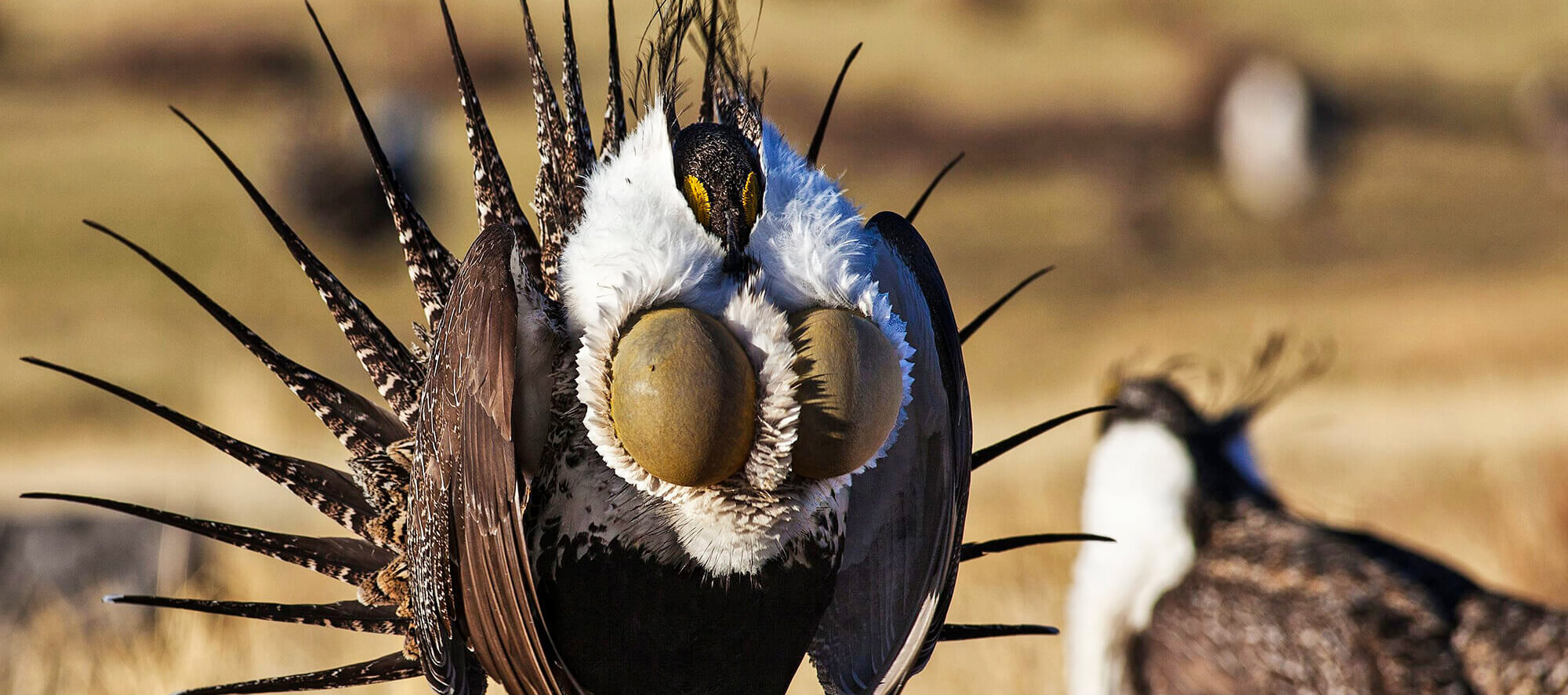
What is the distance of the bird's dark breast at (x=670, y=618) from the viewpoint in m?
2.00

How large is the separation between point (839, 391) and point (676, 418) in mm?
194

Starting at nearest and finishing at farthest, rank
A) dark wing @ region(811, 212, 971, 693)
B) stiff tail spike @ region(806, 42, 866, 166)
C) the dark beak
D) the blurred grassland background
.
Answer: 1. the dark beak
2. dark wing @ region(811, 212, 971, 693)
3. stiff tail spike @ region(806, 42, 866, 166)
4. the blurred grassland background

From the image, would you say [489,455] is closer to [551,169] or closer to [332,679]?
[551,169]

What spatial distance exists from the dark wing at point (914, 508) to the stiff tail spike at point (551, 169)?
440 millimetres

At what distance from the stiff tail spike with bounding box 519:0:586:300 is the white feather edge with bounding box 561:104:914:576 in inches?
9.3

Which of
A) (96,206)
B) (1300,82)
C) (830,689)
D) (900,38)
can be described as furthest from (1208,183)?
(830,689)

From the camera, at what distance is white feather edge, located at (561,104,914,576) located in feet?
6.19

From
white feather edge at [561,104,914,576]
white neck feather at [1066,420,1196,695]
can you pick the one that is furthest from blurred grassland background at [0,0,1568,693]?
white feather edge at [561,104,914,576]

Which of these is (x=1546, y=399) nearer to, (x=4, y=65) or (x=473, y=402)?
(x=473, y=402)

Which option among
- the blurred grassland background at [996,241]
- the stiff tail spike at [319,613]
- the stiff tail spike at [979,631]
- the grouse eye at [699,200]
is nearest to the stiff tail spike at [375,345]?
the stiff tail spike at [319,613]

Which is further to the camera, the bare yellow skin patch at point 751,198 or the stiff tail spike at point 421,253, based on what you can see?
the stiff tail spike at point 421,253

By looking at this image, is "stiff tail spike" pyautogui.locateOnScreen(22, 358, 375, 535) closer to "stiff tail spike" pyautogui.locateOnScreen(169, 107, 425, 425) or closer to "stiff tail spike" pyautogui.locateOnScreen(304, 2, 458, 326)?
"stiff tail spike" pyautogui.locateOnScreen(169, 107, 425, 425)

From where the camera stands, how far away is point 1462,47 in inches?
931

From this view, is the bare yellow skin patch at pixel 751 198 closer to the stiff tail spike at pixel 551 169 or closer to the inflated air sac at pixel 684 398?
the inflated air sac at pixel 684 398
